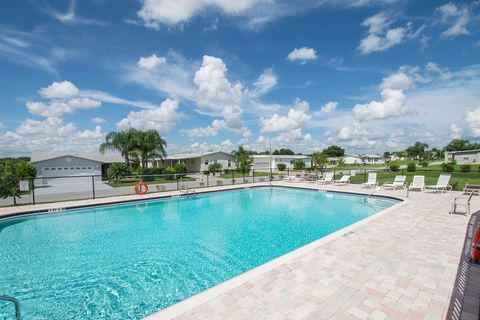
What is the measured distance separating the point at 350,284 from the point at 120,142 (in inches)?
1179

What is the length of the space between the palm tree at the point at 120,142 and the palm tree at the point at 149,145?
30.5 inches

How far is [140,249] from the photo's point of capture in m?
6.52

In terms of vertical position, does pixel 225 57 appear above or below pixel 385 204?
above

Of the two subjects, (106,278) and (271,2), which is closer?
(106,278)

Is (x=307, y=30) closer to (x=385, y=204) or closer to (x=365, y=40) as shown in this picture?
(x=365, y=40)

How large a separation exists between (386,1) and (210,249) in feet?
38.0

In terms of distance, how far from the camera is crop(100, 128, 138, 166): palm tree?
2795 cm

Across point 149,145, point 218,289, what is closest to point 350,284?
point 218,289

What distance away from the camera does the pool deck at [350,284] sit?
2838mm

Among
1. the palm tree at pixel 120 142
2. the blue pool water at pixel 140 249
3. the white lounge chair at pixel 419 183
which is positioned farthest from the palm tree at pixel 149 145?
the white lounge chair at pixel 419 183

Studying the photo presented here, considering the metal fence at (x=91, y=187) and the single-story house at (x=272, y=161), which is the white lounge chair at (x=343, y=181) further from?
the single-story house at (x=272, y=161)

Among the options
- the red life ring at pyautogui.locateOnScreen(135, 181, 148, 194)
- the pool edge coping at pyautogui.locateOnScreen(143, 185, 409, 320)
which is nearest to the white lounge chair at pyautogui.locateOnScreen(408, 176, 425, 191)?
the pool edge coping at pyautogui.locateOnScreen(143, 185, 409, 320)

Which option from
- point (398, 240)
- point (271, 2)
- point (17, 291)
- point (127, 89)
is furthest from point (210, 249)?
point (127, 89)

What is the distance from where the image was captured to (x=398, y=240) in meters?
5.36
